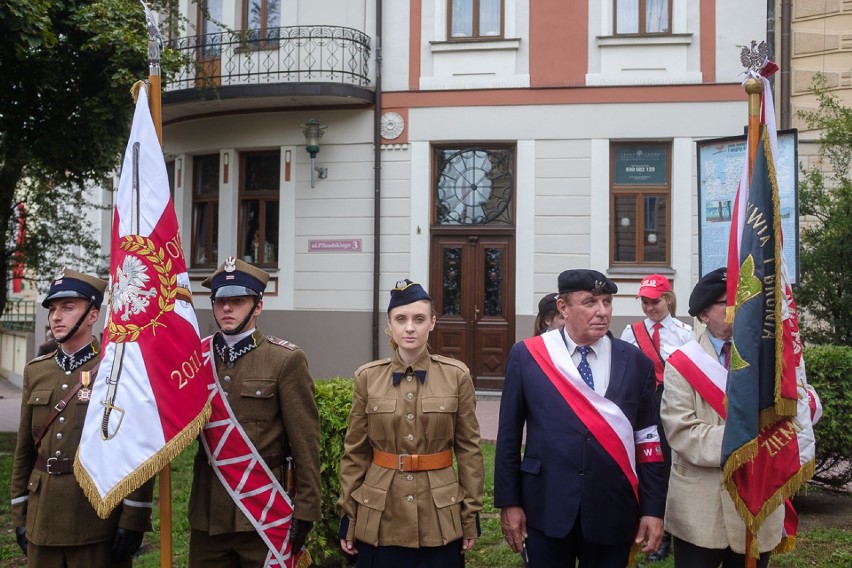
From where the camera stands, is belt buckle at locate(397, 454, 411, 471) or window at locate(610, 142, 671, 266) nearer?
belt buckle at locate(397, 454, 411, 471)

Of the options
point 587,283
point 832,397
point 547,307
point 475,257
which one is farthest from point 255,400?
point 475,257

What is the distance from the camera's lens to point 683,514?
3.79 metres

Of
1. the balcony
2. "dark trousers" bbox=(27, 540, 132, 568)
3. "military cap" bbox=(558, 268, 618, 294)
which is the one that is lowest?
"dark trousers" bbox=(27, 540, 132, 568)

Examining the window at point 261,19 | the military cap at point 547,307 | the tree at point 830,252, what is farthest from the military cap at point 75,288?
the window at point 261,19

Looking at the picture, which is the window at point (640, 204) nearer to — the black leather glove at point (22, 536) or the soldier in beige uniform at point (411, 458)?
the soldier in beige uniform at point (411, 458)

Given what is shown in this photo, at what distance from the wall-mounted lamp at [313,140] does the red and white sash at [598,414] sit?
11.2 meters

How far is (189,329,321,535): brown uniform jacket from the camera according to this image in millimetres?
3939

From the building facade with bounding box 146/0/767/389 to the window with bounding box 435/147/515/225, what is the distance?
0.11 ft

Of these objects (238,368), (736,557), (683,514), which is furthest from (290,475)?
(736,557)

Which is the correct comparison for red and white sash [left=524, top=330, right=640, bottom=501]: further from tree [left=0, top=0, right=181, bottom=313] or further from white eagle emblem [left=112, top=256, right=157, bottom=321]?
tree [left=0, top=0, right=181, bottom=313]

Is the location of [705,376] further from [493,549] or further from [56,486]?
[56,486]

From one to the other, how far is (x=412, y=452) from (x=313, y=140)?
36.7 ft

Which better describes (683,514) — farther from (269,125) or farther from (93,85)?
(269,125)

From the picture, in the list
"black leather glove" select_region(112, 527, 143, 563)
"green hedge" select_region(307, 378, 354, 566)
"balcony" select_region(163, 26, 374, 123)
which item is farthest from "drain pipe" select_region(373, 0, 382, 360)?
"black leather glove" select_region(112, 527, 143, 563)
